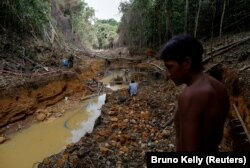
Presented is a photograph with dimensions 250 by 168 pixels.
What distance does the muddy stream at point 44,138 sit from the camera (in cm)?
773

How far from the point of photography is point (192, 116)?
1435 mm

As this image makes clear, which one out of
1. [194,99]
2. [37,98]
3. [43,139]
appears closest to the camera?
[194,99]

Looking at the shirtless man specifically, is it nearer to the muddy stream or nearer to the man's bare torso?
the man's bare torso

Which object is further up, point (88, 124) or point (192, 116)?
point (192, 116)

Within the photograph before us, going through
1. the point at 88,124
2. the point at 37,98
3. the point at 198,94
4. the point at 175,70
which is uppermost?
the point at 175,70

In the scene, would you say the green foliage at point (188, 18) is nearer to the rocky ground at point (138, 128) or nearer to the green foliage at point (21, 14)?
the rocky ground at point (138, 128)

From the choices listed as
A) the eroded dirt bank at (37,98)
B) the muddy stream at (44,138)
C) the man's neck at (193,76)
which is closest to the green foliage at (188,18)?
the muddy stream at (44,138)

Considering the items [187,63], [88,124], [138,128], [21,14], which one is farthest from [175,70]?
[21,14]

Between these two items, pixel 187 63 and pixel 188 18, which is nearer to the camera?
pixel 187 63

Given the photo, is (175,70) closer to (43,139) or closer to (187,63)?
(187,63)

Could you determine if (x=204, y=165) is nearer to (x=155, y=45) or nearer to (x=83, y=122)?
(x=83, y=122)

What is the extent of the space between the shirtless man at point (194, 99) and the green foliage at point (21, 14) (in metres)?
13.3

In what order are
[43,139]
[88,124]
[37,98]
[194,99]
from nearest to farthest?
[194,99], [43,139], [88,124], [37,98]

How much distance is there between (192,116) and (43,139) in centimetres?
859
